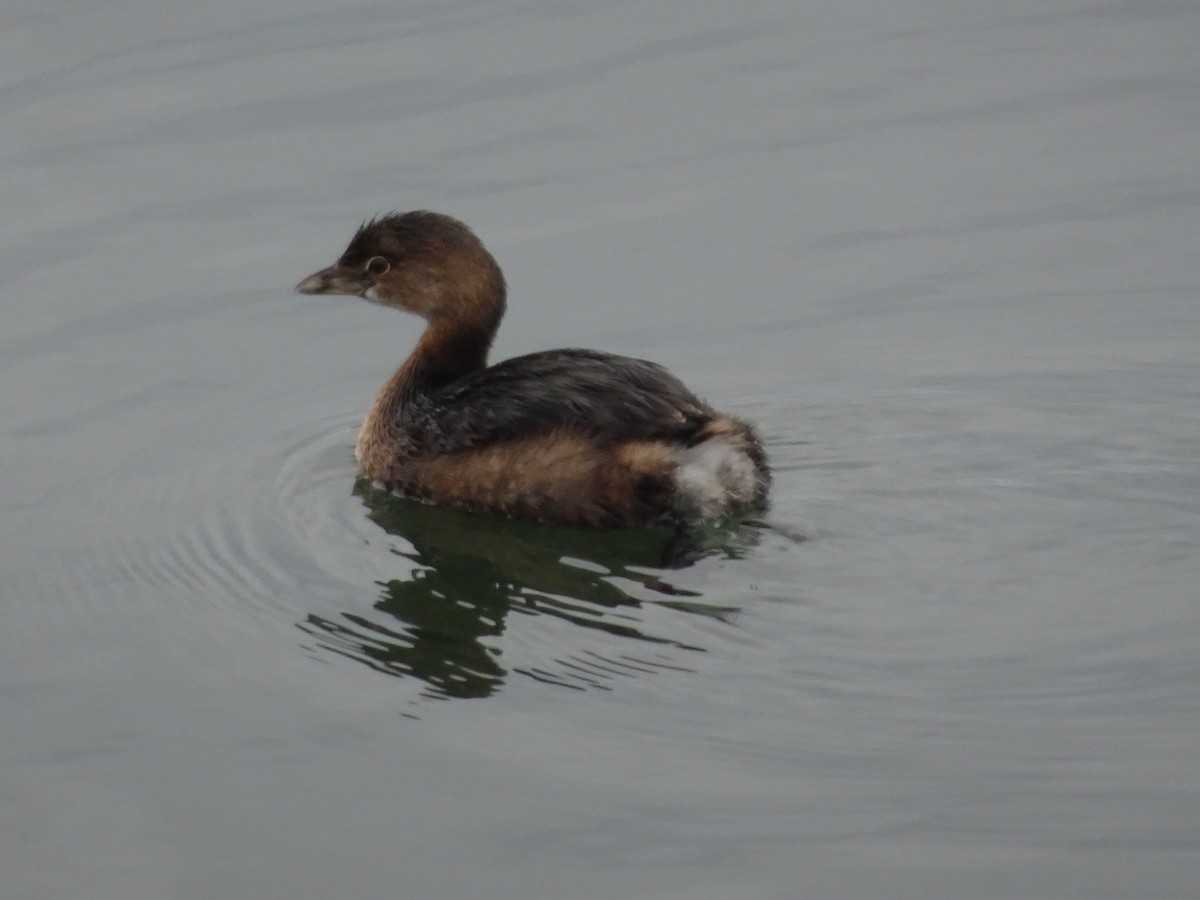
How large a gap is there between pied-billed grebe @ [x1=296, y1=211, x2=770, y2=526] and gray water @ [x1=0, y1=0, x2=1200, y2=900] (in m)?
0.13

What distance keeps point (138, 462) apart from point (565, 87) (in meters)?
3.77

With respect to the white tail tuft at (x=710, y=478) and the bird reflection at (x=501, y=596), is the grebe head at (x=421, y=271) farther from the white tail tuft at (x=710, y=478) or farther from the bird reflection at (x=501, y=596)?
the white tail tuft at (x=710, y=478)

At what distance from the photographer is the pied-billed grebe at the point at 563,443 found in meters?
6.77

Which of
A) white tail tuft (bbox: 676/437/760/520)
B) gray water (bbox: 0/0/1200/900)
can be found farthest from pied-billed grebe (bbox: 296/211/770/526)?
gray water (bbox: 0/0/1200/900)

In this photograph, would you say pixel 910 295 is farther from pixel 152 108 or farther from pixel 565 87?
pixel 152 108

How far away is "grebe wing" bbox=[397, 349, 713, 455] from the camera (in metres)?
6.79

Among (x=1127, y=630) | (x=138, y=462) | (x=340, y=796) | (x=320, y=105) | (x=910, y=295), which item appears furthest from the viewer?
(x=320, y=105)

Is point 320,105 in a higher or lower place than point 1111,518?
higher

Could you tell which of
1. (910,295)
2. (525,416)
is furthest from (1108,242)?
(525,416)

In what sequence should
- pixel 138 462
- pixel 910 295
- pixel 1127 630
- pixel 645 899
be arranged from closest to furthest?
pixel 645 899 < pixel 1127 630 < pixel 138 462 < pixel 910 295

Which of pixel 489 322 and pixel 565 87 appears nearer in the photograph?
pixel 489 322

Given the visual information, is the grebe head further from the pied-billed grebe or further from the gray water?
the gray water

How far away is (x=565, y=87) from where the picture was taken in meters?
10.6

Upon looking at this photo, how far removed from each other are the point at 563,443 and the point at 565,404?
124mm
